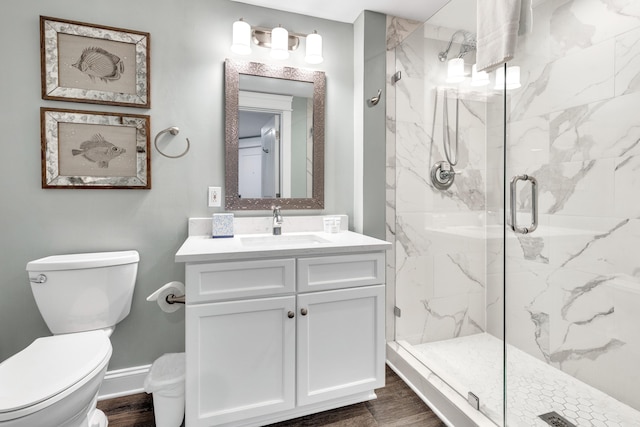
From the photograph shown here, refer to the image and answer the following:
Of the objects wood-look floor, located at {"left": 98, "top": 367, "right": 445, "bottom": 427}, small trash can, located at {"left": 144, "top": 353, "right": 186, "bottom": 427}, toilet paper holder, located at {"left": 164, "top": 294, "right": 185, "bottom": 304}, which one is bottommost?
wood-look floor, located at {"left": 98, "top": 367, "right": 445, "bottom": 427}

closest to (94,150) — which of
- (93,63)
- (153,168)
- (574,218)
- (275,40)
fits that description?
(153,168)

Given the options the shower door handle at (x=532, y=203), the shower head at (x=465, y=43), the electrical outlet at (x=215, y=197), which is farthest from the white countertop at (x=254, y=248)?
the shower head at (x=465, y=43)

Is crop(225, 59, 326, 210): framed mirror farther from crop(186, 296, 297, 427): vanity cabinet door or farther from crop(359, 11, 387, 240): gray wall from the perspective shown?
crop(186, 296, 297, 427): vanity cabinet door

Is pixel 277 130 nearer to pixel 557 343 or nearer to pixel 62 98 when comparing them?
pixel 62 98

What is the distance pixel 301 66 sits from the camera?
2.04 m

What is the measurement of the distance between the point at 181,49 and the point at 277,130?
70 centimetres

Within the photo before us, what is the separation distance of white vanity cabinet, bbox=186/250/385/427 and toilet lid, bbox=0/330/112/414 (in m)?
0.36

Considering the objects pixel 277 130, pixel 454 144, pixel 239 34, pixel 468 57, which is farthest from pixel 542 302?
pixel 239 34

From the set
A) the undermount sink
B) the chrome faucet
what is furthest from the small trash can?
the chrome faucet

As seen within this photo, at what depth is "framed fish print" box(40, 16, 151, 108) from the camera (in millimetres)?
1592

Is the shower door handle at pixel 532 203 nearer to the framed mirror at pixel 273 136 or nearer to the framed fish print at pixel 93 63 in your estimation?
the framed mirror at pixel 273 136

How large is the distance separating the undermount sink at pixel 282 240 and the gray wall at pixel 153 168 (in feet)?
1.17

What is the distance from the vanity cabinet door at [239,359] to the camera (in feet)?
4.37

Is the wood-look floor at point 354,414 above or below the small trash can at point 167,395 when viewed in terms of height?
below
